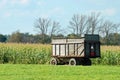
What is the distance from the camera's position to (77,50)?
3388 cm

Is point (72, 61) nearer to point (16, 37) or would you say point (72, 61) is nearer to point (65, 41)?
point (65, 41)

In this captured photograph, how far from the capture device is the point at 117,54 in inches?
1526

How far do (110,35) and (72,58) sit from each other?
51883 mm

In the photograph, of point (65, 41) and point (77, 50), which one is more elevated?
point (65, 41)

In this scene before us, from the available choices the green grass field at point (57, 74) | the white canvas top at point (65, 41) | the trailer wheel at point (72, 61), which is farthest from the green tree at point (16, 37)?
the green grass field at point (57, 74)

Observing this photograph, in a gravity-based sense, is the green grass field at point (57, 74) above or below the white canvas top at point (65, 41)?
below

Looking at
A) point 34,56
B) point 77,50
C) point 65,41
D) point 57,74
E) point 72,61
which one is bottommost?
point 57,74

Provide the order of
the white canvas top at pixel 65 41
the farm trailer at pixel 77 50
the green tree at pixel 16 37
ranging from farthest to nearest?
the green tree at pixel 16 37 < the white canvas top at pixel 65 41 < the farm trailer at pixel 77 50

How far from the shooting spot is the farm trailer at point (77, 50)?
33500mm

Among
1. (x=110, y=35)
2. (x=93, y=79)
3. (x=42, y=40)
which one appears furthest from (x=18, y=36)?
(x=93, y=79)

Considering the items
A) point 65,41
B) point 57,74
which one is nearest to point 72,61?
point 65,41

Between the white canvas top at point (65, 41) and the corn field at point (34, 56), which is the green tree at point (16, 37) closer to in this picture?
the corn field at point (34, 56)

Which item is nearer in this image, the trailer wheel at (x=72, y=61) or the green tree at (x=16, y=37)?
the trailer wheel at (x=72, y=61)

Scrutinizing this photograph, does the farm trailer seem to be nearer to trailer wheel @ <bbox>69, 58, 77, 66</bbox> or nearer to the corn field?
trailer wheel @ <bbox>69, 58, 77, 66</bbox>
